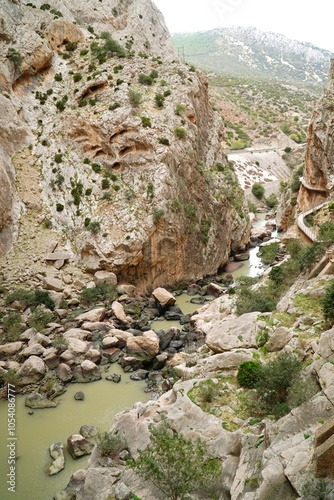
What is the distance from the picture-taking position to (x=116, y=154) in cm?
3553

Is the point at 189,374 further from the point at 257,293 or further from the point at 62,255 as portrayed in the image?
the point at 62,255

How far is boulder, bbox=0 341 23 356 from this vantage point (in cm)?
2098

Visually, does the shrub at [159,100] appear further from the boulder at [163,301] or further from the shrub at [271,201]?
the shrub at [271,201]

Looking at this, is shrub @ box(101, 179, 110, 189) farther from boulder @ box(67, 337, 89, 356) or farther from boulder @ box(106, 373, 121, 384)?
boulder @ box(106, 373, 121, 384)

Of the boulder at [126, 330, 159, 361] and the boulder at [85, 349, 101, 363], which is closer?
the boulder at [85, 349, 101, 363]

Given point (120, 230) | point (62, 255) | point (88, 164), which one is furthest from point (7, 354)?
point (88, 164)

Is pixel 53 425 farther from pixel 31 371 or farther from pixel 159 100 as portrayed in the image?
pixel 159 100

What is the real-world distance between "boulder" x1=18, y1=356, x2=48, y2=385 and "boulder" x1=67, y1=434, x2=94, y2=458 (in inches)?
212

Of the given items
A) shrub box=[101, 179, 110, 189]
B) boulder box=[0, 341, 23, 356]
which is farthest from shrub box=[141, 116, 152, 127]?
boulder box=[0, 341, 23, 356]

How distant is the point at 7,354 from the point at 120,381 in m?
7.44

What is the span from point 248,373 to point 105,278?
19.3 metres

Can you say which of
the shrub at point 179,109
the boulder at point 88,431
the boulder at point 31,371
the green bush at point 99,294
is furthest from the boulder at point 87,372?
the shrub at point 179,109

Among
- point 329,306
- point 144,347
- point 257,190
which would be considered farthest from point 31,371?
Answer: point 257,190

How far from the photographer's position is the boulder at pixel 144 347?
21.6 meters
